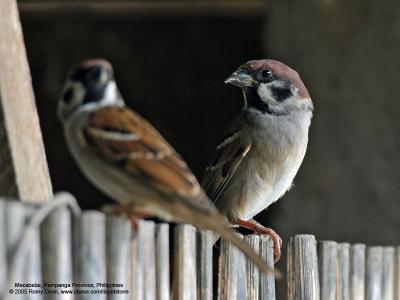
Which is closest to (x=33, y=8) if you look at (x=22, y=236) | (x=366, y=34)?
(x=366, y=34)

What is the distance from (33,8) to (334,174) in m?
2.13

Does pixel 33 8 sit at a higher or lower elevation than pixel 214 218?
higher

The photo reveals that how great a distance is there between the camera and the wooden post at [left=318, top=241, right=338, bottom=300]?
12.7ft

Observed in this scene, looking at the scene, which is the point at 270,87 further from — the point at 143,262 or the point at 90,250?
the point at 90,250

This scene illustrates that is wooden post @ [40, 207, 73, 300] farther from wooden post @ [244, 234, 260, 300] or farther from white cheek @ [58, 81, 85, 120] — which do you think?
wooden post @ [244, 234, 260, 300]

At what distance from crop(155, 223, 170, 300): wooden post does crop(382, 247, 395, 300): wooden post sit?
1367mm

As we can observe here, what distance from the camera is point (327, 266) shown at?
12.7 feet

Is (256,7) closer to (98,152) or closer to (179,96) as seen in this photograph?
(179,96)

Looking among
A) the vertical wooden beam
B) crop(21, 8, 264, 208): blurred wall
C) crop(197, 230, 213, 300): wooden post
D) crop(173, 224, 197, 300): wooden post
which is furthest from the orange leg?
crop(21, 8, 264, 208): blurred wall

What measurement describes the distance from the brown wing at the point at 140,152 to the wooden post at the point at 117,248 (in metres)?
0.19

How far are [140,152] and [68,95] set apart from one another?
10.1 inches

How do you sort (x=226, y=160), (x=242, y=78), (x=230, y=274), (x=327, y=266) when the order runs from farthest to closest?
1. (x=226, y=160)
2. (x=242, y=78)
3. (x=327, y=266)
4. (x=230, y=274)

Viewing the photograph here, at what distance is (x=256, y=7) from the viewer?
724 centimetres

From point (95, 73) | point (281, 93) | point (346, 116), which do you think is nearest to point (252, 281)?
point (95, 73)
